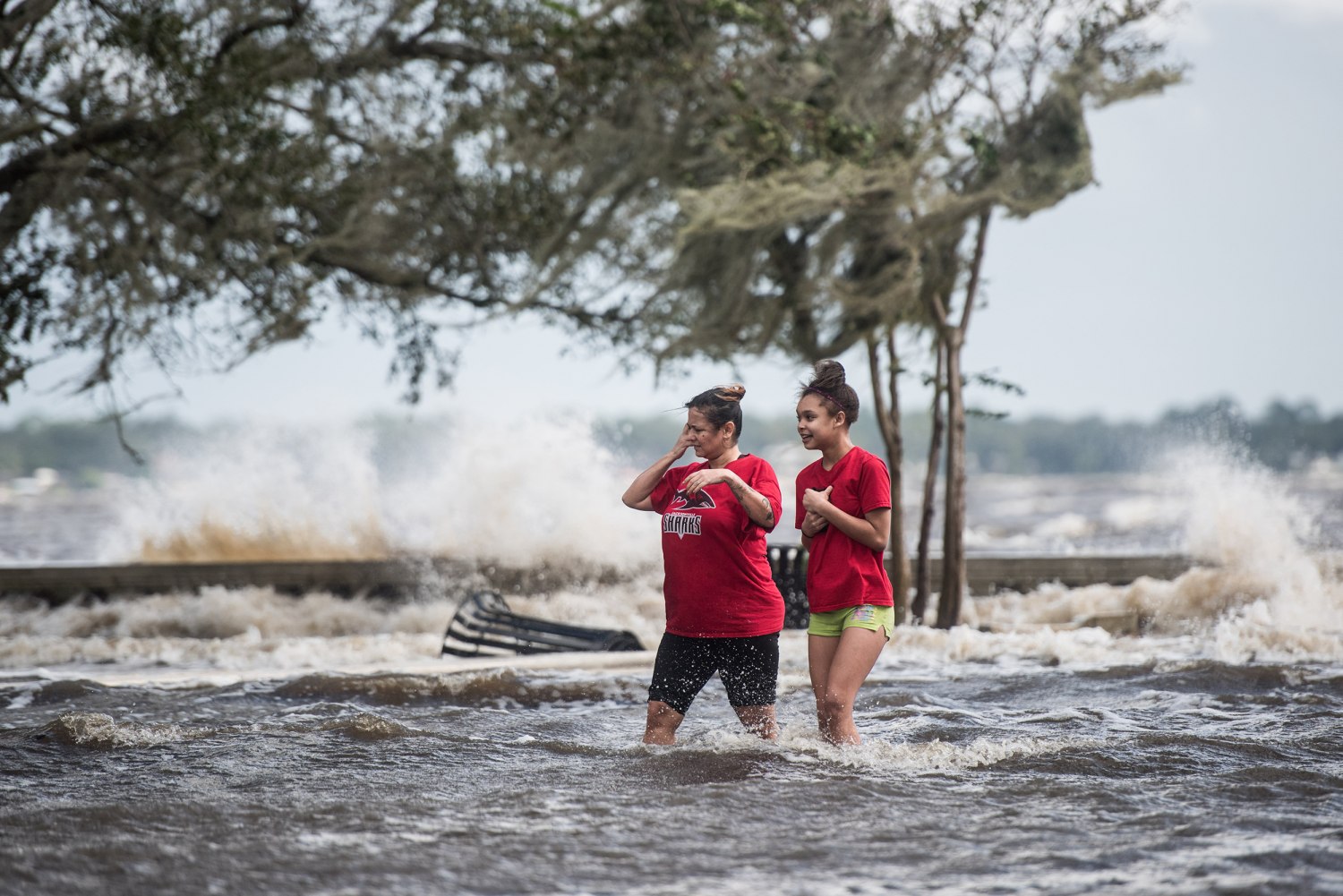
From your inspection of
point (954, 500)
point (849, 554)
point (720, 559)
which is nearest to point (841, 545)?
point (849, 554)

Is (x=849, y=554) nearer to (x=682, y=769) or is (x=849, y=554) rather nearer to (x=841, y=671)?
(x=841, y=671)

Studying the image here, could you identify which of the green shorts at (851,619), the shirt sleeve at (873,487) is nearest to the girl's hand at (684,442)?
the shirt sleeve at (873,487)

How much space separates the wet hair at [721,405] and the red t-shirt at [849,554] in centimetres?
36

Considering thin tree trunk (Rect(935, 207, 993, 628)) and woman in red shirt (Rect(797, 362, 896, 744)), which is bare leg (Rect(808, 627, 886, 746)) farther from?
thin tree trunk (Rect(935, 207, 993, 628))

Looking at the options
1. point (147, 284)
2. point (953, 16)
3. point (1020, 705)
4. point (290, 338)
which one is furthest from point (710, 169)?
point (1020, 705)

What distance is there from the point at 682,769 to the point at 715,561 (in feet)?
3.63

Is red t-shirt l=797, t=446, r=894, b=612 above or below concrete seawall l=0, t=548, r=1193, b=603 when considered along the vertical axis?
above

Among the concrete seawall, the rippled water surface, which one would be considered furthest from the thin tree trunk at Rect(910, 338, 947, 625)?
the rippled water surface

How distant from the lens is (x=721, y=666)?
190 inches

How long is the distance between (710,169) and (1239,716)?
271 inches

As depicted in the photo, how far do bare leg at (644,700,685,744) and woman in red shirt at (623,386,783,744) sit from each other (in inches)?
5.1

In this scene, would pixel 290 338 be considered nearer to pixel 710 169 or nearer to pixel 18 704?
pixel 710 169

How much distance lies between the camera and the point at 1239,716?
6.75 meters

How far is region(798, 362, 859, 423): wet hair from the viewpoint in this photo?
15.7 feet
